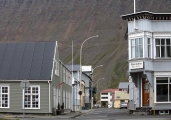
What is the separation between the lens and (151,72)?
41.0 metres

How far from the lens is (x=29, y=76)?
44.4m

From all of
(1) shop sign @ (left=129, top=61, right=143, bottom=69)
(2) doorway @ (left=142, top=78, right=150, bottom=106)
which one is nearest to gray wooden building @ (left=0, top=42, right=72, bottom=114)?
(1) shop sign @ (left=129, top=61, right=143, bottom=69)

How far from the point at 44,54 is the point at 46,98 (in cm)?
446

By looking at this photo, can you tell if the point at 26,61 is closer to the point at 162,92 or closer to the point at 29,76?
the point at 29,76

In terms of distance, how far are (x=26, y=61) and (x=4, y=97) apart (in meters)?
3.98

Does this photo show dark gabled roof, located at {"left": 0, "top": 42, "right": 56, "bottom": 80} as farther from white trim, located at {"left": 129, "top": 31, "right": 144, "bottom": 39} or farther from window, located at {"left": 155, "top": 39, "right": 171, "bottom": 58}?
window, located at {"left": 155, "top": 39, "right": 171, "bottom": 58}

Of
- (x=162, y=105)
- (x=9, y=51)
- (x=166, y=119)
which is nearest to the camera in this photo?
(x=166, y=119)

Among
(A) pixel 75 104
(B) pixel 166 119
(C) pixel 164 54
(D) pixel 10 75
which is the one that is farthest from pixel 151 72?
(A) pixel 75 104

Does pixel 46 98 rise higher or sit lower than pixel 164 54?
lower

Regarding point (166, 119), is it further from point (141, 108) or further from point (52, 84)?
point (52, 84)

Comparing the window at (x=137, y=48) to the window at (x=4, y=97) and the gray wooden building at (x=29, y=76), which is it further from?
the window at (x=4, y=97)

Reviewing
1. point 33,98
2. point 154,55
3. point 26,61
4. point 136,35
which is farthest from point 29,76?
point 154,55

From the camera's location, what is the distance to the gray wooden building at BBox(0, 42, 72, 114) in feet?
145

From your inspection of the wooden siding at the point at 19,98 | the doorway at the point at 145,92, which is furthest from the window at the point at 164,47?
the wooden siding at the point at 19,98
